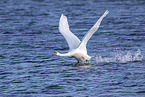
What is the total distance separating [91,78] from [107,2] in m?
30.7

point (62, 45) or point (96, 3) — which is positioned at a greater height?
point (96, 3)

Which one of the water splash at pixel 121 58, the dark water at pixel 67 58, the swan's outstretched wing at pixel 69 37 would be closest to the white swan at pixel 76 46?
the swan's outstretched wing at pixel 69 37

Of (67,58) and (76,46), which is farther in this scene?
(67,58)

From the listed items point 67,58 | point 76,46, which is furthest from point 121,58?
point 67,58

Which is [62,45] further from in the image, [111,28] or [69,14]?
[69,14]

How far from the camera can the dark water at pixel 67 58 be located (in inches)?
635

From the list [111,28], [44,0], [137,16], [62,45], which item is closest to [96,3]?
[44,0]

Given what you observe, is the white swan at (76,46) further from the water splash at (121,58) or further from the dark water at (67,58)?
the water splash at (121,58)

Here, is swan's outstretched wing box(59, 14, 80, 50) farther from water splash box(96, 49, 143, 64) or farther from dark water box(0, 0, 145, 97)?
water splash box(96, 49, 143, 64)

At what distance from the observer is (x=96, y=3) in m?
47.2

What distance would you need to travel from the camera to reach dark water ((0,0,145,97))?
1614cm

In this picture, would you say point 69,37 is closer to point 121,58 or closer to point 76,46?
point 76,46

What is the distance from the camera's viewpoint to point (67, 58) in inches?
889

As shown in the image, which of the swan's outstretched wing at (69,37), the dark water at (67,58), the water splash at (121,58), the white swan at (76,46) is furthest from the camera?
the water splash at (121,58)
